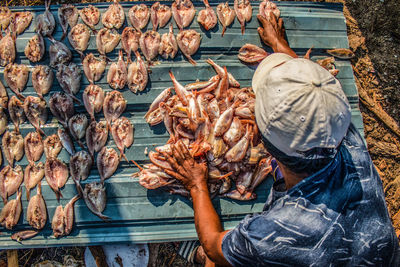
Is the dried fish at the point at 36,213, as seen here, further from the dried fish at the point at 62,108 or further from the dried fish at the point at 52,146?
the dried fish at the point at 62,108

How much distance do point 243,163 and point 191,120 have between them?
0.77 metres

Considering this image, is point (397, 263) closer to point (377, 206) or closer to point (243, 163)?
point (377, 206)

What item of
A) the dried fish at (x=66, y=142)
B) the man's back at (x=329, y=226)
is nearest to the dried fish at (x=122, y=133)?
the dried fish at (x=66, y=142)

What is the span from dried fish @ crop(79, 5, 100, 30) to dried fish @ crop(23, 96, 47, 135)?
1187 mm

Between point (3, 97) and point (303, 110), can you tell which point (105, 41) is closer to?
point (3, 97)

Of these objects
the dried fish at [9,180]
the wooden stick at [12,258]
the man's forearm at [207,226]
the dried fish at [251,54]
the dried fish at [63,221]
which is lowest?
the wooden stick at [12,258]

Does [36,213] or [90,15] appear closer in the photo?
[36,213]

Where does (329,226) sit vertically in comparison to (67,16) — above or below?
below

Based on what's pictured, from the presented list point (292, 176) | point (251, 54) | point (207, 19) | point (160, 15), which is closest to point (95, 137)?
point (160, 15)

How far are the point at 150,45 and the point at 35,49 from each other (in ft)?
4.83

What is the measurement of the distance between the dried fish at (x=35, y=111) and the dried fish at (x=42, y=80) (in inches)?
4.6

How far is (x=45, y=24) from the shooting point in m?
3.58

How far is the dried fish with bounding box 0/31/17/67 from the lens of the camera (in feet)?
11.6

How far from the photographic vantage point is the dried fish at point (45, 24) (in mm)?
3570
